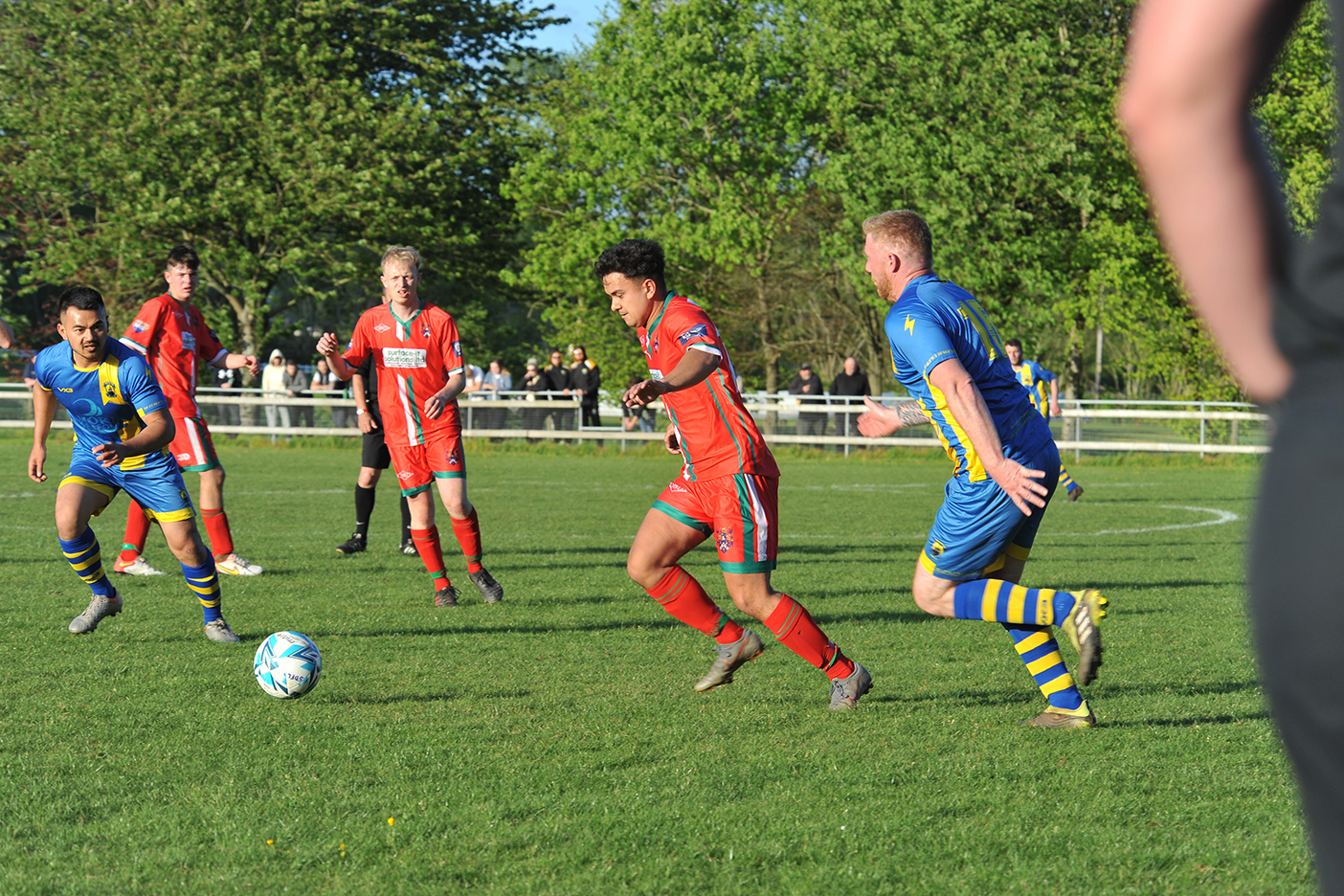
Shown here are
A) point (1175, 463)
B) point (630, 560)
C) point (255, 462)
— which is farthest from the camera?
point (1175, 463)

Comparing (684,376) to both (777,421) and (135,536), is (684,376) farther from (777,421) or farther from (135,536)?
(777,421)

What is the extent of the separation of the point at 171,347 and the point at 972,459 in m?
6.76

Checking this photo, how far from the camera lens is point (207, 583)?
708 centimetres

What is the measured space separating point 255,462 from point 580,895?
19830 mm

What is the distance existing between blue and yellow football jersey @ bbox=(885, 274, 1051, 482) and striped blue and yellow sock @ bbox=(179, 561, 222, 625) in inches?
154

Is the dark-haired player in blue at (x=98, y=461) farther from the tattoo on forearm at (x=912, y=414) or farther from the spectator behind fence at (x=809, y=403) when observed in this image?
the spectator behind fence at (x=809, y=403)

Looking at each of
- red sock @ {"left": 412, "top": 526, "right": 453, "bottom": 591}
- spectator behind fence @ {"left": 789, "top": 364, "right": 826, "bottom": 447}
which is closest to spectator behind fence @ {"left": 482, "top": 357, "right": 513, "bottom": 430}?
spectator behind fence @ {"left": 789, "top": 364, "right": 826, "bottom": 447}

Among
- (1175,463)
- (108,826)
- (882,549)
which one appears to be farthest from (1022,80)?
(108,826)

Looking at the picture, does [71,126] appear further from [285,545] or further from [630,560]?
[630,560]

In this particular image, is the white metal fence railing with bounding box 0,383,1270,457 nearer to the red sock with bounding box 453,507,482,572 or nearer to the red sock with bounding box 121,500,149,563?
the red sock with bounding box 121,500,149,563

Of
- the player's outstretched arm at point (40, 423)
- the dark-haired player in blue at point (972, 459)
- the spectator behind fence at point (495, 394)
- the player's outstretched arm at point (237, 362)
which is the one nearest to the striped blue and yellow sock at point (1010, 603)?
the dark-haired player in blue at point (972, 459)

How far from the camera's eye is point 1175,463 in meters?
24.9

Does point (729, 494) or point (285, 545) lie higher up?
point (729, 494)

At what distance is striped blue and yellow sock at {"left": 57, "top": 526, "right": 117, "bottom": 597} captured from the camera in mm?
7098
